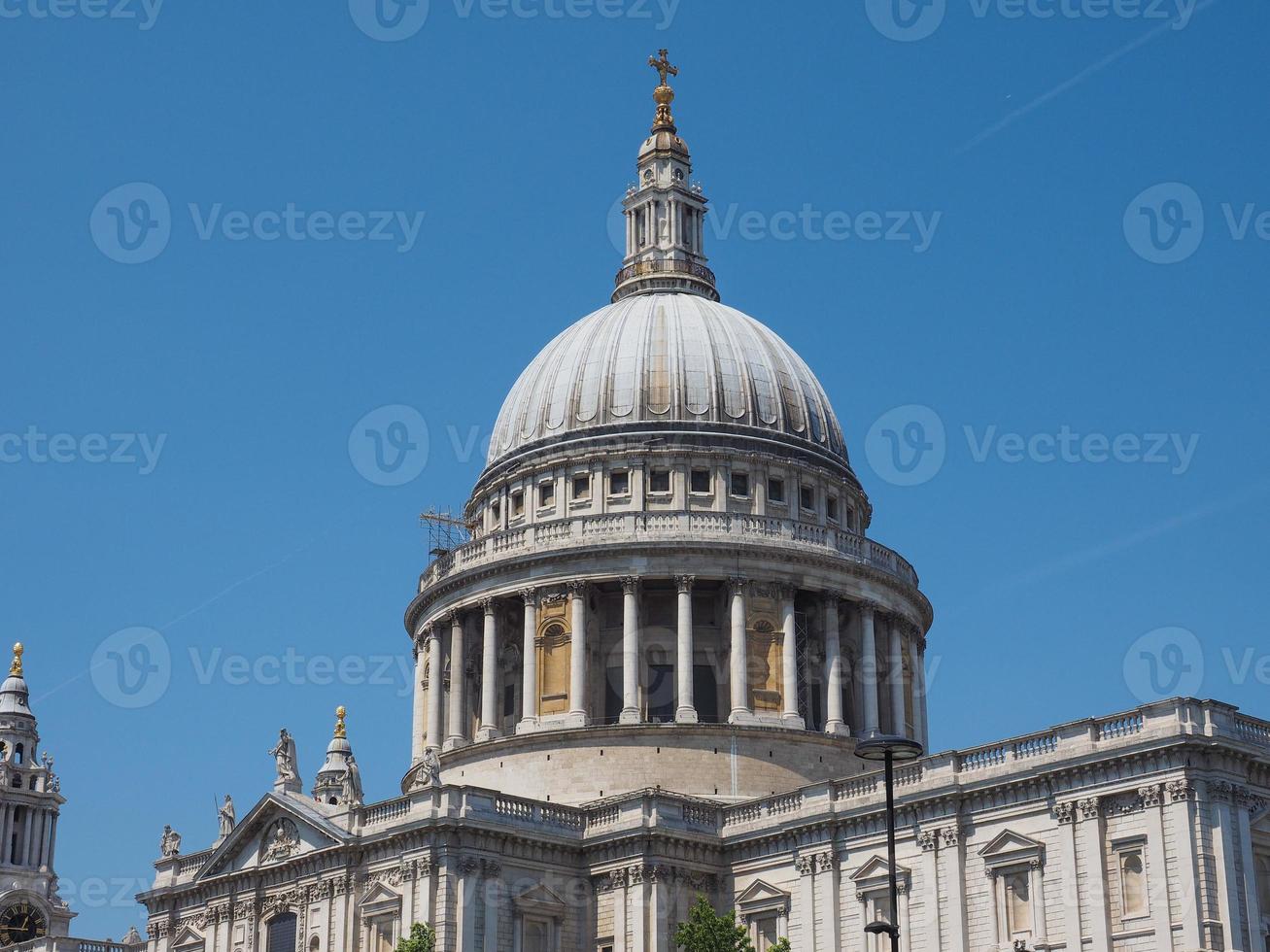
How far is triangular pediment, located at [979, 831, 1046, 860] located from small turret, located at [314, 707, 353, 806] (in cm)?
5336

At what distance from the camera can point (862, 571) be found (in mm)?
81375

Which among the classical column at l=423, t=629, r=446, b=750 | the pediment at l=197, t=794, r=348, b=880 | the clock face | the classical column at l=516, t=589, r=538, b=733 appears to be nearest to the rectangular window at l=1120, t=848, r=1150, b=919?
the pediment at l=197, t=794, r=348, b=880

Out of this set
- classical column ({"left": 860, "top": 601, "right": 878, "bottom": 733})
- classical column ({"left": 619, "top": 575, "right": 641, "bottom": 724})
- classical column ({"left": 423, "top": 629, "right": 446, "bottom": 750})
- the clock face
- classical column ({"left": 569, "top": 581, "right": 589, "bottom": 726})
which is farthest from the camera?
the clock face

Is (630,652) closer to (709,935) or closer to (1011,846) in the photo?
(709,935)

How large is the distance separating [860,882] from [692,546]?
61.4ft

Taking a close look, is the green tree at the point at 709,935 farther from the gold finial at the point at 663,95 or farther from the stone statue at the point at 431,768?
the gold finial at the point at 663,95

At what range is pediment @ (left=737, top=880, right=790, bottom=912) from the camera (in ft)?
218

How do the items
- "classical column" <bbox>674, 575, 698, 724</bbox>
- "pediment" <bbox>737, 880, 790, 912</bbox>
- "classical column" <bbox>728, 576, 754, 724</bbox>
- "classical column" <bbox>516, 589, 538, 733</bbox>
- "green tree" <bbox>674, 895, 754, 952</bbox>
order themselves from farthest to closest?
1. "classical column" <bbox>516, 589, 538, 733</bbox>
2. "classical column" <bbox>728, 576, 754, 724</bbox>
3. "classical column" <bbox>674, 575, 698, 724</bbox>
4. "pediment" <bbox>737, 880, 790, 912</bbox>
5. "green tree" <bbox>674, 895, 754, 952</bbox>

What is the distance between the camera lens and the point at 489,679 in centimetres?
8069

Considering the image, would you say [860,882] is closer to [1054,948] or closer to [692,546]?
[1054,948]

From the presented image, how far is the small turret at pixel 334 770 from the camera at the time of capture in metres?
112

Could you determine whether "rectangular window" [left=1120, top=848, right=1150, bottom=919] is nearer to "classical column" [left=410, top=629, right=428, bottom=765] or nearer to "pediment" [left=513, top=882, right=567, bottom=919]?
"pediment" [left=513, top=882, right=567, bottom=919]

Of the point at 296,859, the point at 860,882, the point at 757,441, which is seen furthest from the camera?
the point at 757,441

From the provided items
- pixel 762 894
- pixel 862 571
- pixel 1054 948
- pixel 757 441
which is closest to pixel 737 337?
pixel 757 441
